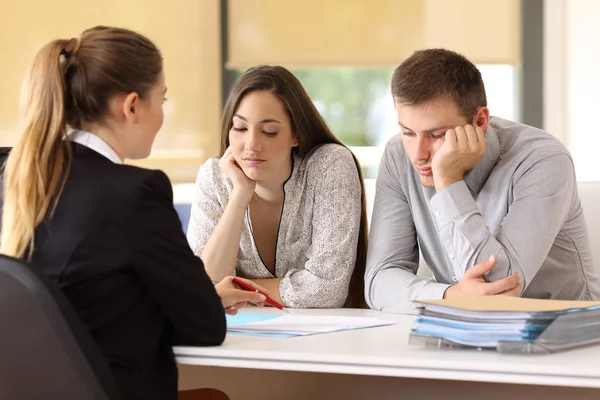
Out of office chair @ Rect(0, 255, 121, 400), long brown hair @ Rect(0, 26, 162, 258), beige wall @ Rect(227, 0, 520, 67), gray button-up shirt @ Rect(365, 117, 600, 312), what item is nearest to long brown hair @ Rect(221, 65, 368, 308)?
gray button-up shirt @ Rect(365, 117, 600, 312)

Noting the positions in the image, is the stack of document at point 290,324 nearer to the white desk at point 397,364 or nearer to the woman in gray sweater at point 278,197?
the white desk at point 397,364

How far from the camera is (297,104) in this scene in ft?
7.34

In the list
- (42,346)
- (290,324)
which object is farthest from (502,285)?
(42,346)

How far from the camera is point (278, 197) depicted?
2.29 metres

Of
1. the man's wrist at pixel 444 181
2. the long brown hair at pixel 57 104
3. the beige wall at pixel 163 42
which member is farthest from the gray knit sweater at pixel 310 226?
the beige wall at pixel 163 42

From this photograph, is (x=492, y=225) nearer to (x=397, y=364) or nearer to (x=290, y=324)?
(x=290, y=324)

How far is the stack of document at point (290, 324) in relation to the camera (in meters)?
1.55

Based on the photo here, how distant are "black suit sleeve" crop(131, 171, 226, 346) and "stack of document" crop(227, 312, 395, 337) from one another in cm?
16

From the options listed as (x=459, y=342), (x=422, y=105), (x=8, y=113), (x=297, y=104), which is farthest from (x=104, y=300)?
(x=8, y=113)

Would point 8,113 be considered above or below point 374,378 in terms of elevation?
above

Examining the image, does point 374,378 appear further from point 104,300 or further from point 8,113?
point 8,113

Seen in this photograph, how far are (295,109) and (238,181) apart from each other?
0.23m

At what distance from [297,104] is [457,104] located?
→ 1.59 feet

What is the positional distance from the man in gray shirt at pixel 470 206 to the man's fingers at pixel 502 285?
0.03m
